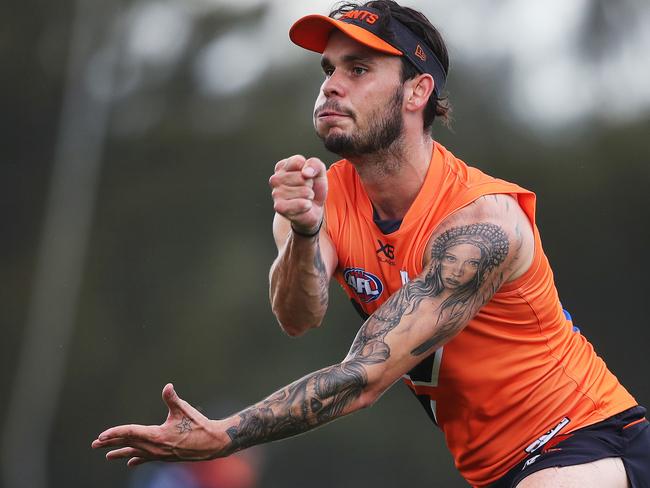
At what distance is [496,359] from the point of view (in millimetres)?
3242

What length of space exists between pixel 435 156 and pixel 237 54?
449 centimetres

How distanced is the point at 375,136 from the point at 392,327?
0.81 m

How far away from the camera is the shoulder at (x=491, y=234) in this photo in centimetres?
299

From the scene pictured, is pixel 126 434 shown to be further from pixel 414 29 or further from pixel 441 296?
pixel 414 29

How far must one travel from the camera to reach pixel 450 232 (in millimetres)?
3041

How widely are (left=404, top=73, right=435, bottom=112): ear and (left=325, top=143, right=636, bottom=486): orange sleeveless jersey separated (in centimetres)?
29

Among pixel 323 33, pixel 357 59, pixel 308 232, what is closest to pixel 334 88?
pixel 357 59

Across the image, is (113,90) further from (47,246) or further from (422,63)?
(422,63)

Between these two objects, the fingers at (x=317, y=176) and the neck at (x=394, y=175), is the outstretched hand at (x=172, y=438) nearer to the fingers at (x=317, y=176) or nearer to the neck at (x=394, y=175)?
the fingers at (x=317, y=176)

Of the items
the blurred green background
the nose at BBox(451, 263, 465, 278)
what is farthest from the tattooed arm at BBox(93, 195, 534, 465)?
the blurred green background

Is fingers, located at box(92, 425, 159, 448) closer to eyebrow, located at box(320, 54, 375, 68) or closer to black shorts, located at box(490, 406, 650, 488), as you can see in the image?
black shorts, located at box(490, 406, 650, 488)

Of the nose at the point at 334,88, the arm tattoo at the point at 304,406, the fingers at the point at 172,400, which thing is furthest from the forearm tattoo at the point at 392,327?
the nose at the point at 334,88

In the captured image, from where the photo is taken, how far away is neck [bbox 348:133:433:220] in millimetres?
3428

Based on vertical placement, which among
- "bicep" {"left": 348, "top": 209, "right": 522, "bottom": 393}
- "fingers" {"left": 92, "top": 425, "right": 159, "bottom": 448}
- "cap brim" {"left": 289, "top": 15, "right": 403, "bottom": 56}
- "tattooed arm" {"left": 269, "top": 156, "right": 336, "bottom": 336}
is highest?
"cap brim" {"left": 289, "top": 15, "right": 403, "bottom": 56}
